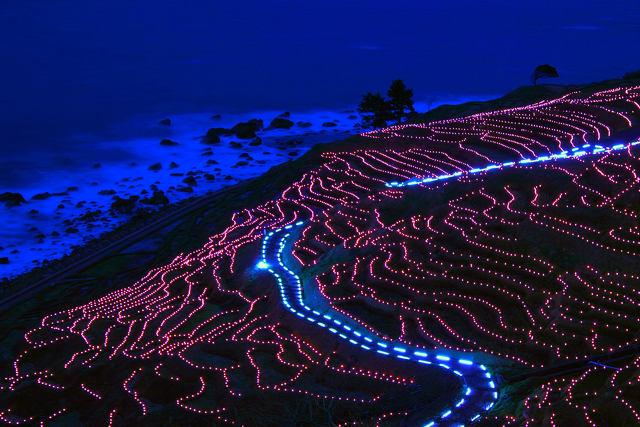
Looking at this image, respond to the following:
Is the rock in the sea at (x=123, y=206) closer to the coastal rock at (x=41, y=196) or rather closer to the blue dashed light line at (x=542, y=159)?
the coastal rock at (x=41, y=196)

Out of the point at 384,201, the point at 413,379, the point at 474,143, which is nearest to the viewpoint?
the point at 413,379

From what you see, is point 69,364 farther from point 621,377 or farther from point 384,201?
point 621,377

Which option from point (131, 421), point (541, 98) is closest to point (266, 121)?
point (541, 98)

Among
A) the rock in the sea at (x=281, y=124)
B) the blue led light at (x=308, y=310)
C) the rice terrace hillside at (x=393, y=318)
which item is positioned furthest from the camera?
the rock in the sea at (x=281, y=124)

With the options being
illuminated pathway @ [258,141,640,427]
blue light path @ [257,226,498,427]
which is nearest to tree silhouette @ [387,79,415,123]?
illuminated pathway @ [258,141,640,427]

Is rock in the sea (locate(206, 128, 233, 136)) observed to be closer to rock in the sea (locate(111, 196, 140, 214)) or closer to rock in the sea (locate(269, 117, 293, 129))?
rock in the sea (locate(269, 117, 293, 129))

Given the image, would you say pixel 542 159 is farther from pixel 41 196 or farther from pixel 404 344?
pixel 41 196

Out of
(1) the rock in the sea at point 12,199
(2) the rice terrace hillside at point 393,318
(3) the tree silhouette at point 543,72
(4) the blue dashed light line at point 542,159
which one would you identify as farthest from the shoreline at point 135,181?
(4) the blue dashed light line at point 542,159
